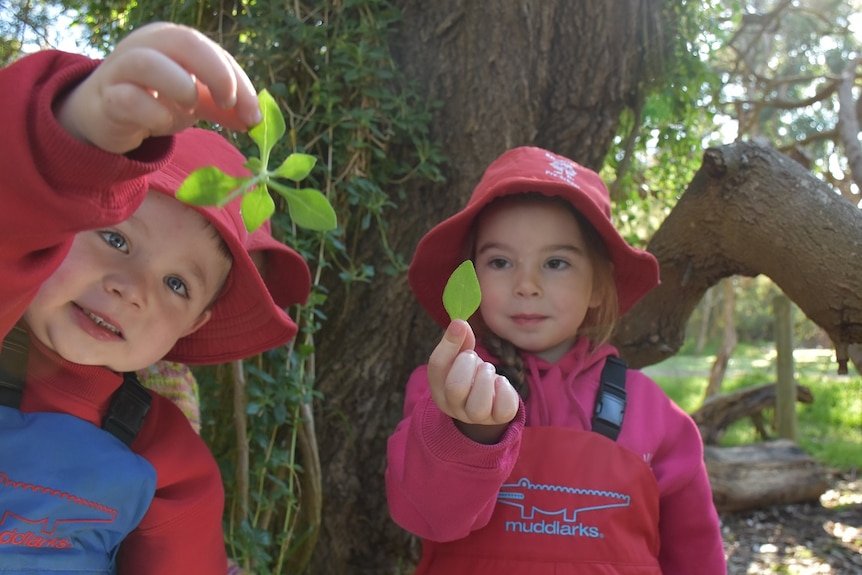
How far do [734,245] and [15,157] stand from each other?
1935 mm

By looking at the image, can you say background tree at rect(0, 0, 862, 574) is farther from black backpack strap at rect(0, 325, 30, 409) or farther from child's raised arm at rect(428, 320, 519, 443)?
child's raised arm at rect(428, 320, 519, 443)

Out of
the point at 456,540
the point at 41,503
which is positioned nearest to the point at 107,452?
the point at 41,503

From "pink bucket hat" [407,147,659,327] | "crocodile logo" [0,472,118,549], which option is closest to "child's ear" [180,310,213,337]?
"crocodile logo" [0,472,118,549]

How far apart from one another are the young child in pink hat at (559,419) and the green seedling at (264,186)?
560 millimetres

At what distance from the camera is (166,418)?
4.99 ft

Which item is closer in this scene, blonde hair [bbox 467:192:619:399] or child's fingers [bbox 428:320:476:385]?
child's fingers [bbox 428:320:476:385]

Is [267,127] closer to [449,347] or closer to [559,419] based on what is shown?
[449,347]

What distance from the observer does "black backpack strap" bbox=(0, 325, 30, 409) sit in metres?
1.29

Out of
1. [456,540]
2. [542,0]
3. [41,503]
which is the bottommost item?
[41,503]

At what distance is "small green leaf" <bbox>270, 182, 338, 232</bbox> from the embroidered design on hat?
85cm

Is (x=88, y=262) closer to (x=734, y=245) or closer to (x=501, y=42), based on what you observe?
(x=501, y=42)

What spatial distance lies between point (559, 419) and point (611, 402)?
12 cm

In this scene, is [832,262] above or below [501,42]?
below

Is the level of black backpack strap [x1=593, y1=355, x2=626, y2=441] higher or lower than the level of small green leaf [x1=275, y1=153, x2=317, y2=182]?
higher
